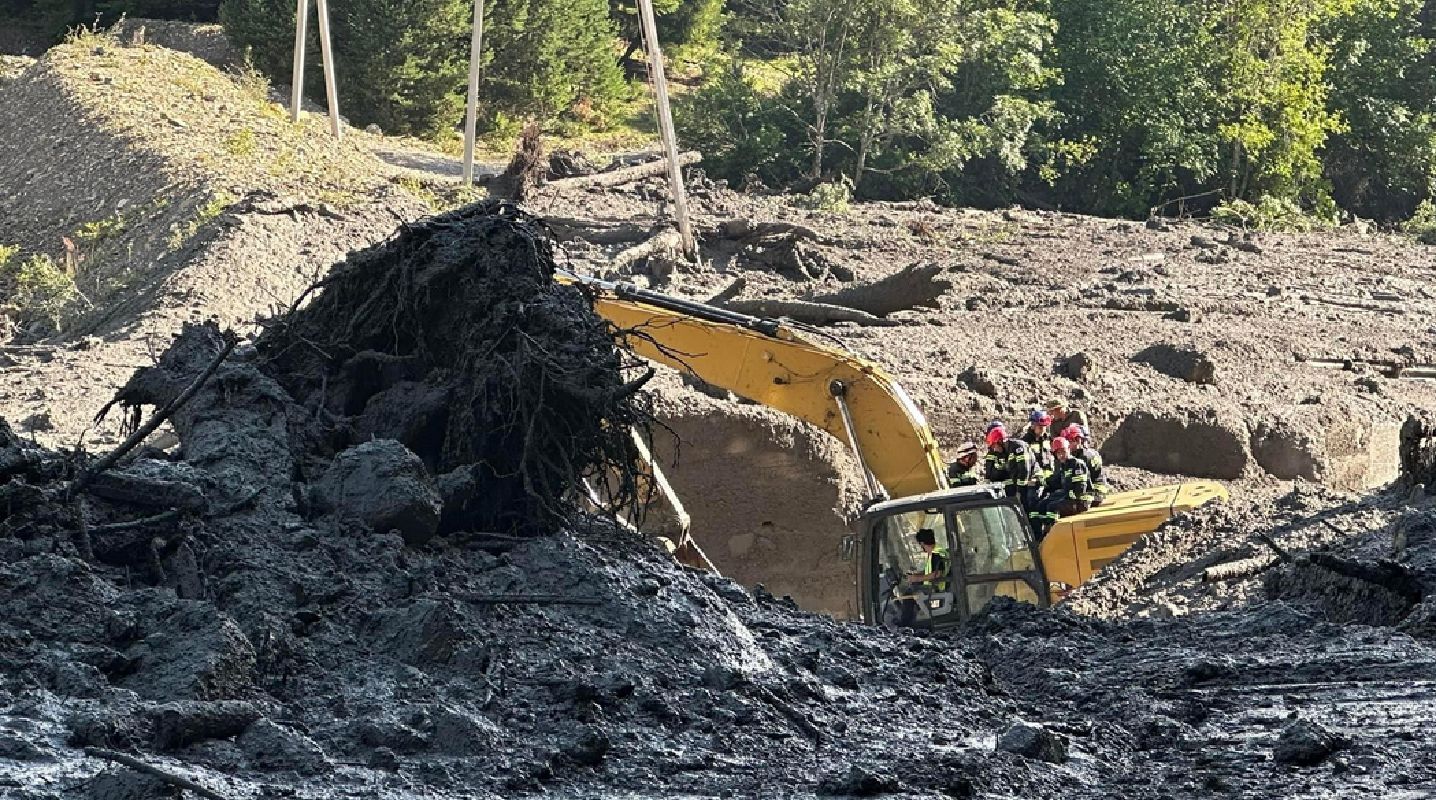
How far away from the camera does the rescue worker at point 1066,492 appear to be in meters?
15.0

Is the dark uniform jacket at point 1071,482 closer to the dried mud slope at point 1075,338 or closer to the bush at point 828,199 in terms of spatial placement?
the dried mud slope at point 1075,338

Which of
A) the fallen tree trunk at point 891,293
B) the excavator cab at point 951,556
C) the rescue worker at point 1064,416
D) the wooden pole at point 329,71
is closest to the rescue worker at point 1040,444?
the rescue worker at point 1064,416

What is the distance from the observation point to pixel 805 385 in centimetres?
1420

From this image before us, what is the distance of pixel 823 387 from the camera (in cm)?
1415

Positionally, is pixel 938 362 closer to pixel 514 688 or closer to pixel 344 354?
pixel 344 354

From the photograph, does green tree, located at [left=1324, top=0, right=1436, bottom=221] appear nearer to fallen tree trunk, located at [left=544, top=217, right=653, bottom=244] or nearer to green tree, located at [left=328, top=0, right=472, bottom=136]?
green tree, located at [left=328, top=0, right=472, bottom=136]

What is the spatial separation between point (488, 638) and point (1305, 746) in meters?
3.02

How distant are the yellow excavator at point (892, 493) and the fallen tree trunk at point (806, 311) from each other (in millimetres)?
4565

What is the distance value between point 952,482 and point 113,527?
8825 mm

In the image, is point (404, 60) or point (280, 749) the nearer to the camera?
point (280, 749)

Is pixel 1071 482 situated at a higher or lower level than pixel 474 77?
lower

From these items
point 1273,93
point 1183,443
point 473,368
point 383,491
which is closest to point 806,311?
point 1183,443

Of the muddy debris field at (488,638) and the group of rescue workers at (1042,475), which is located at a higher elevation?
the muddy debris field at (488,638)

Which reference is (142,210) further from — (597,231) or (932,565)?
(932,565)
